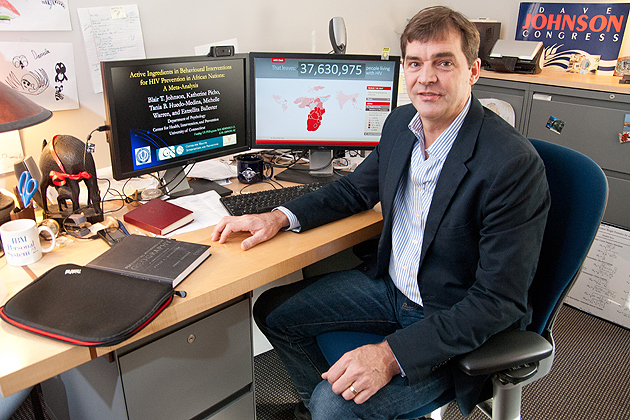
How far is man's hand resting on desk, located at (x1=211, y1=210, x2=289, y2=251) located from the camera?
4.46 ft

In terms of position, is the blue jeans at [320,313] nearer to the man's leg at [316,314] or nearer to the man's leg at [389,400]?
the man's leg at [316,314]

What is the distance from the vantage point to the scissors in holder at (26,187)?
1.29 meters

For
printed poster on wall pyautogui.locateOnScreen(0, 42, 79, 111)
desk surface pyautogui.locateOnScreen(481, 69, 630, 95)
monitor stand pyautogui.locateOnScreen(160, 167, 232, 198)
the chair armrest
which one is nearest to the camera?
the chair armrest

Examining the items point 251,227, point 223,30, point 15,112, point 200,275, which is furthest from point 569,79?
point 15,112

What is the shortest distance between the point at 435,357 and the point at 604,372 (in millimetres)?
1387

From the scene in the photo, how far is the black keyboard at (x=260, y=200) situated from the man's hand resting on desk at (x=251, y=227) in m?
0.10

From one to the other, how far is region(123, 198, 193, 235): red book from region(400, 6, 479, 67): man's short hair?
81 cm

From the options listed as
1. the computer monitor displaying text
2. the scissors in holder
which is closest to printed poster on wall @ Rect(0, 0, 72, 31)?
the computer monitor displaying text

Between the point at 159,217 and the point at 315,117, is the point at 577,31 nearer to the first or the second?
the point at 315,117

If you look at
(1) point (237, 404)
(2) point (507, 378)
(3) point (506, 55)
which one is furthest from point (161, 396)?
(3) point (506, 55)

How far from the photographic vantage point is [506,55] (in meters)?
2.77

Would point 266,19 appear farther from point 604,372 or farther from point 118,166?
point 604,372

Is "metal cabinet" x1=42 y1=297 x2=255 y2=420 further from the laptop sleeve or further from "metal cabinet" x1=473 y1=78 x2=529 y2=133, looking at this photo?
"metal cabinet" x1=473 y1=78 x2=529 y2=133

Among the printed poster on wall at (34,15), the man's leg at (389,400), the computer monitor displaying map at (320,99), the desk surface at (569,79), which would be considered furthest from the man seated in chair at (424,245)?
the desk surface at (569,79)
